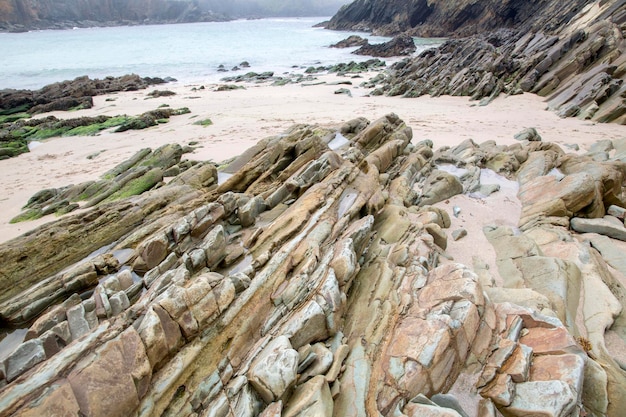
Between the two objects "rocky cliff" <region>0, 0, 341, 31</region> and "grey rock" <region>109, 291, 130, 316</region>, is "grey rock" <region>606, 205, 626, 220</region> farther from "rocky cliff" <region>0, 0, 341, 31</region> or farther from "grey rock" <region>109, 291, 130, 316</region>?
"rocky cliff" <region>0, 0, 341, 31</region>

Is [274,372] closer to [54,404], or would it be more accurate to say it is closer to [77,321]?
[54,404]

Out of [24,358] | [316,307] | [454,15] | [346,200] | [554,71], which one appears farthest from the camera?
[454,15]

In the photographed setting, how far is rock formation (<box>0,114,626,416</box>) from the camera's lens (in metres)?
4.30

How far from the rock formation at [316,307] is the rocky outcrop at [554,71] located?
1309 centimetres

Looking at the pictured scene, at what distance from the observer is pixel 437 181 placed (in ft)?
38.8

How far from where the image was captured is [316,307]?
531 centimetres

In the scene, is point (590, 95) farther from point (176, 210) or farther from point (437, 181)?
point (176, 210)

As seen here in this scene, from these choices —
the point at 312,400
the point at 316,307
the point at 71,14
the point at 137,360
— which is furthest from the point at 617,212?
the point at 71,14

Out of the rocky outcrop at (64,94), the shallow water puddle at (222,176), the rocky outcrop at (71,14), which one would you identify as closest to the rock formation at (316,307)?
the shallow water puddle at (222,176)

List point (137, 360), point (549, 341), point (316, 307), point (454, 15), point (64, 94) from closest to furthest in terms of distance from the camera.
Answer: point (137, 360), point (549, 341), point (316, 307), point (64, 94), point (454, 15)

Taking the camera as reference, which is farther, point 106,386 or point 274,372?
point 274,372

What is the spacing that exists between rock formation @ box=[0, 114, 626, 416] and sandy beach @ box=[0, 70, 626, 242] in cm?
580

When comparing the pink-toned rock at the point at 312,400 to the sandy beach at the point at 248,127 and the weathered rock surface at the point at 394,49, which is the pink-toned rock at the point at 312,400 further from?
the weathered rock surface at the point at 394,49

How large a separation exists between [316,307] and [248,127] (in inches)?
691
